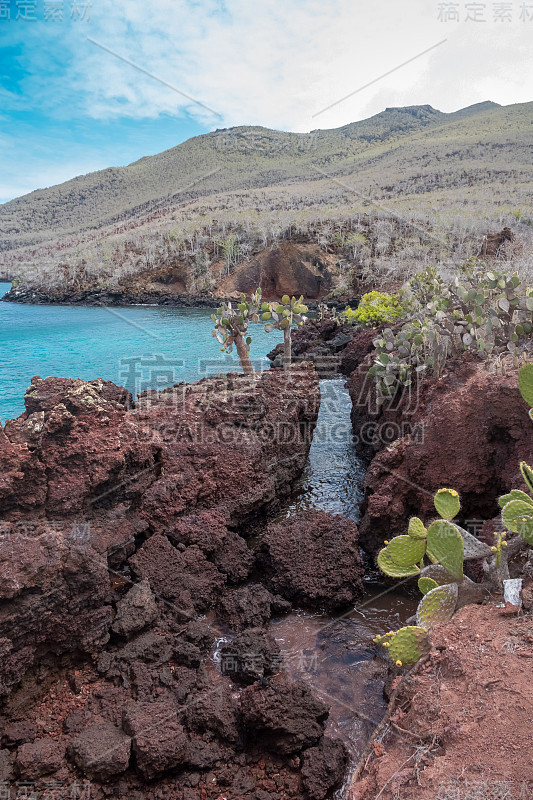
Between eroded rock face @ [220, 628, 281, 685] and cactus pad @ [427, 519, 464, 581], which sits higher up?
cactus pad @ [427, 519, 464, 581]

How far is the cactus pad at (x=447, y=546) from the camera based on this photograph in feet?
11.8

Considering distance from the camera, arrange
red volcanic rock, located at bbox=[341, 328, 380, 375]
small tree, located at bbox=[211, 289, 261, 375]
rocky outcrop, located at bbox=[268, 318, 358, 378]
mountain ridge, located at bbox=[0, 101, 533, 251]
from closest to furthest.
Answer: small tree, located at bbox=[211, 289, 261, 375], red volcanic rock, located at bbox=[341, 328, 380, 375], rocky outcrop, located at bbox=[268, 318, 358, 378], mountain ridge, located at bbox=[0, 101, 533, 251]

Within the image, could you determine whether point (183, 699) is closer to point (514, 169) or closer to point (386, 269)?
point (386, 269)

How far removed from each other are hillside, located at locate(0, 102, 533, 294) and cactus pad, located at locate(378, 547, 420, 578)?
→ 1422 centimetres

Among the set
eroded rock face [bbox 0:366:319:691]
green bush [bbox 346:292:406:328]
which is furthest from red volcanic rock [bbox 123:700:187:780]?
green bush [bbox 346:292:406:328]

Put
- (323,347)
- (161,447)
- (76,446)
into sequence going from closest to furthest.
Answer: (76,446) < (161,447) < (323,347)

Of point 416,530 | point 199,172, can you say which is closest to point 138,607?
point 416,530

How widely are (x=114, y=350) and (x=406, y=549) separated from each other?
15.1m

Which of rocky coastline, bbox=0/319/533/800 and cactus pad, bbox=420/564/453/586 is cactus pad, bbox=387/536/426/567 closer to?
cactus pad, bbox=420/564/453/586

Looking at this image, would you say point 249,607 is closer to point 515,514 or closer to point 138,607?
point 138,607

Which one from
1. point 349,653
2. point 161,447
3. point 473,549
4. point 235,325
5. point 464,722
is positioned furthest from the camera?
point 235,325

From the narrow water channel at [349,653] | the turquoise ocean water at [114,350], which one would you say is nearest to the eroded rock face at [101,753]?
the narrow water channel at [349,653]

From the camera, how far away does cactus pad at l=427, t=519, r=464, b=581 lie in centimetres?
359

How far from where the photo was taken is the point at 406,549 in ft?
13.4
